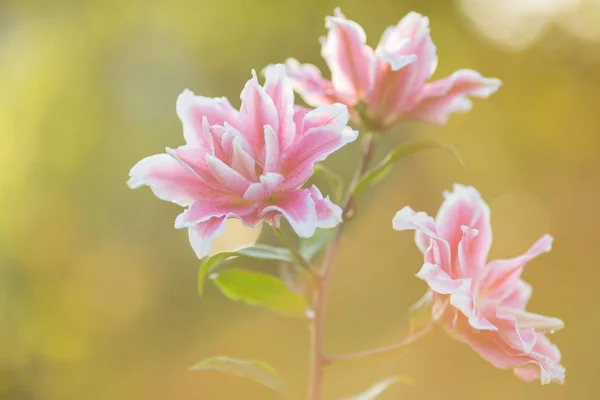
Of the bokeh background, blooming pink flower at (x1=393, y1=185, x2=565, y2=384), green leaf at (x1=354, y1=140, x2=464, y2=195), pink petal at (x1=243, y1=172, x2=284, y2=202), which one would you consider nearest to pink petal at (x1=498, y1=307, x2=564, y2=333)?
blooming pink flower at (x1=393, y1=185, x2=565, y2=384)

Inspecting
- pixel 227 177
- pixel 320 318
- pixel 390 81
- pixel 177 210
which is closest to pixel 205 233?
pixel 227 177

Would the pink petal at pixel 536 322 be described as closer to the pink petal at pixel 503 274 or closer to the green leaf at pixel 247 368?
the pink petal at pixel 503 274

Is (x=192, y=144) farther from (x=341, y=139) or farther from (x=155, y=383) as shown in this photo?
(x=155, y=383)

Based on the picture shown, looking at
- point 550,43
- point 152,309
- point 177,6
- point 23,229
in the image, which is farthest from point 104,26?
point 550,43

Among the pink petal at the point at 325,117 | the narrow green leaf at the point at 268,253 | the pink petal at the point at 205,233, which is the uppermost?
the pink petal at the point at 325,117

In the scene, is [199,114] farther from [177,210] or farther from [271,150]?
[177,210]

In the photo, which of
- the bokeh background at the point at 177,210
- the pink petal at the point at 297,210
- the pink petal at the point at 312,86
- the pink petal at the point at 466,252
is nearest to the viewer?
the pink petal at the point at 297,210

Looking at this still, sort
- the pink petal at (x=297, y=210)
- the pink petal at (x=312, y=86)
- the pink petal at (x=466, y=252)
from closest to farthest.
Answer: the pink petal at (x=297, y=210) → the pink petal at (x=466, y=252) → the pink petal at (x=312, y=86)

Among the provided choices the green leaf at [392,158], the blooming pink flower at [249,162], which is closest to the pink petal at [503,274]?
the green leaf at [392,158]
